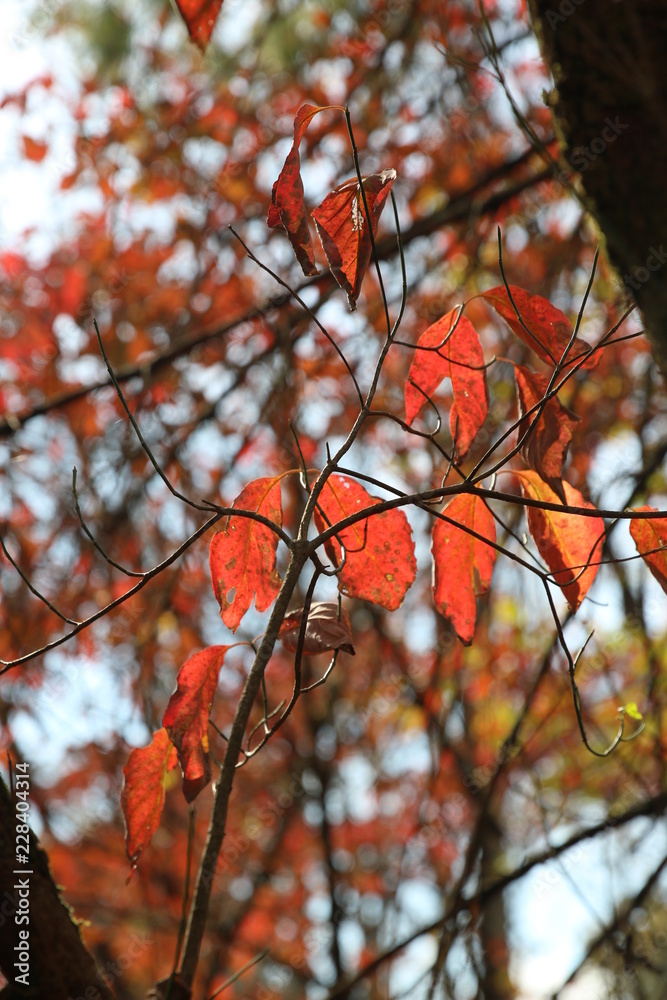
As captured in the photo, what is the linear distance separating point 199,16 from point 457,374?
517mm

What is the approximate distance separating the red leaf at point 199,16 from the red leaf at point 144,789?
0.80 meters

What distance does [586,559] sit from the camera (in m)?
0.85

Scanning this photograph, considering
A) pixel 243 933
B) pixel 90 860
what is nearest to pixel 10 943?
pixel 90 860

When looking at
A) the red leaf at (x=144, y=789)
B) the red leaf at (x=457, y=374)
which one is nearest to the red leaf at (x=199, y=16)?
the red leaf at (x=457, y=374)

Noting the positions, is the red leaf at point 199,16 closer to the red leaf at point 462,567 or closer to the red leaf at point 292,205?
the red leaf at point 292,205

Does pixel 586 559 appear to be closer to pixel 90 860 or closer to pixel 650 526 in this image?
pixel 650 526

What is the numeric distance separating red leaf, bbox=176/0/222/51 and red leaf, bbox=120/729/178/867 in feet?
2.62

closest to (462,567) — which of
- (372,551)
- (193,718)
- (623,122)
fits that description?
(372,551)

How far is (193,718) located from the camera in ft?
2.59

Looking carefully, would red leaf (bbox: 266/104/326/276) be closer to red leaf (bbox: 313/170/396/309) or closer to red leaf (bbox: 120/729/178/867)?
red leaf (bbox: 313/170/396/309)

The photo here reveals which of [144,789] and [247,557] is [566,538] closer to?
[247,557]

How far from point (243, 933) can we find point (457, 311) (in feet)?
16.2

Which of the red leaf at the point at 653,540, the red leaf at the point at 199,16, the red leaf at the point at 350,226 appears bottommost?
the red leaf at the point at 653,540

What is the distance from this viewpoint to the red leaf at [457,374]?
0.90 m
